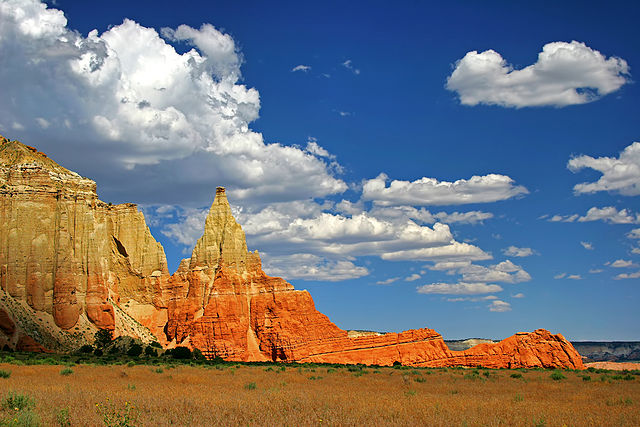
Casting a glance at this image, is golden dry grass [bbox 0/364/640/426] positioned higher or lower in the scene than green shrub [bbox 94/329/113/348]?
lower

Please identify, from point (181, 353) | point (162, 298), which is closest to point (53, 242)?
point (162, 298)

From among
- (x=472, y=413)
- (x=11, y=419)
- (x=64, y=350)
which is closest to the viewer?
(x=11, y=419)

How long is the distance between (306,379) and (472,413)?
17.6 meters

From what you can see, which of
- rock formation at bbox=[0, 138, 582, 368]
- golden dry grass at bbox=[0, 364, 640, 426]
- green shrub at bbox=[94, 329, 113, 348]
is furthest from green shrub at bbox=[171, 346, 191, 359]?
golden dry grass at bbox=[0, 364, 640, 426]

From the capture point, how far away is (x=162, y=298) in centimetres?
9438

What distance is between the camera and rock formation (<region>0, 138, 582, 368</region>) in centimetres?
7719

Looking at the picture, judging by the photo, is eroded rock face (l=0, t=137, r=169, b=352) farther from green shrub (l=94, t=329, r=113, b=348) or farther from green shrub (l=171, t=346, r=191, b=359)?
green shrub (l=171, t=346, r=191, b=359)

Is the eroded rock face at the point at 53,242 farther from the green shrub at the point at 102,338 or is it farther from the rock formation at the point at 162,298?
the green shrub at the point at 102,338

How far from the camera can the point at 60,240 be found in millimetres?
79812

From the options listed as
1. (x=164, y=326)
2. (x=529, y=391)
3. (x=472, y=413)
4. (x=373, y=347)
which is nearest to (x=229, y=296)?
(x=164, y=326)

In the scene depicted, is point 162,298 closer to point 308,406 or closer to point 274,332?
point 274,332

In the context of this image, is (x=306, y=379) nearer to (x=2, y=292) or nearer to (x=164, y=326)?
(x=2, y=292)

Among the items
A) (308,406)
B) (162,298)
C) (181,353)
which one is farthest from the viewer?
(162,298)

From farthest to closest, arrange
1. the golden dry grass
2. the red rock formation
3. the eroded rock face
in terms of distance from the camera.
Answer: the red rock formation → the eroded rock face → the golden dry grass
